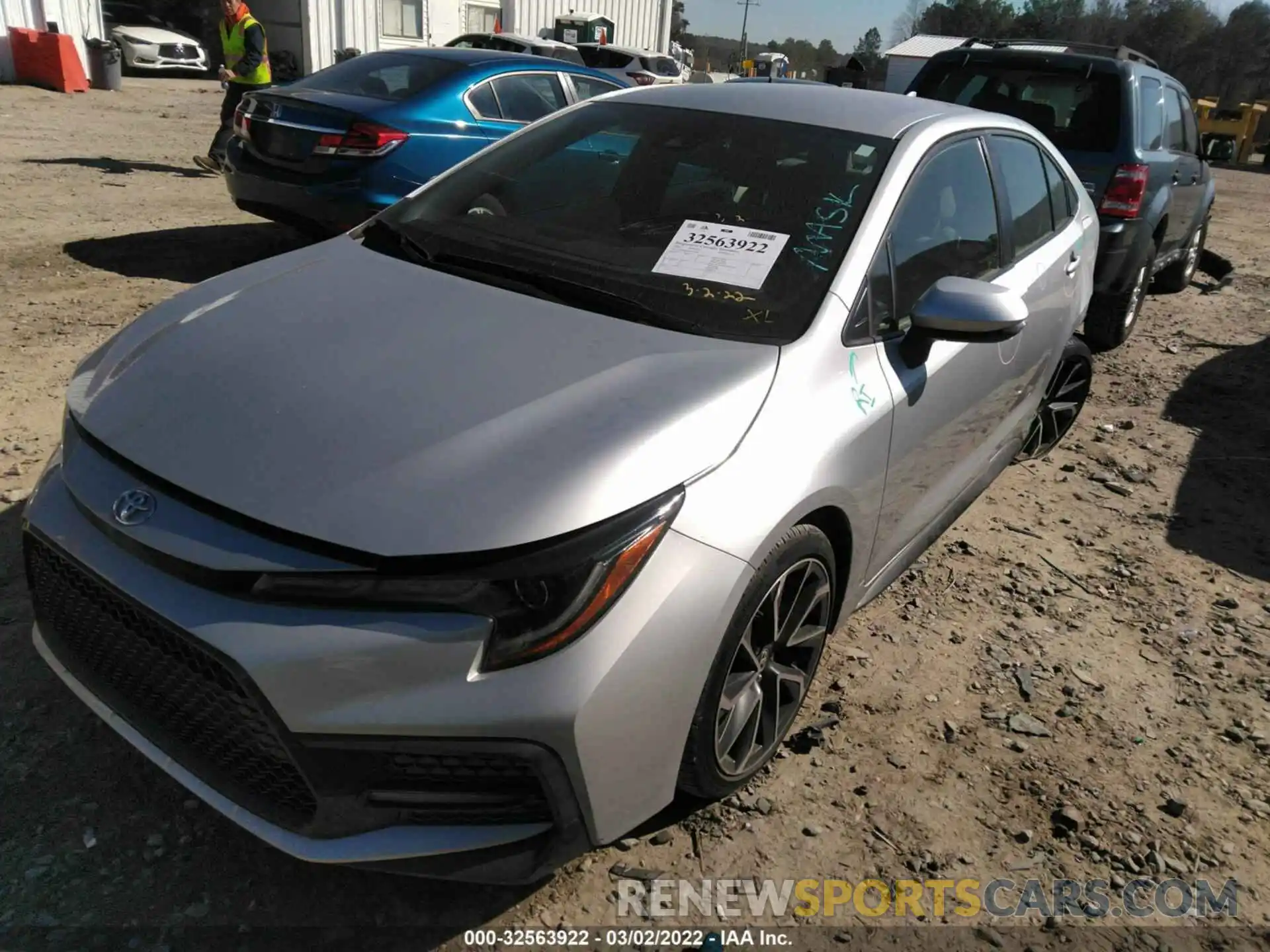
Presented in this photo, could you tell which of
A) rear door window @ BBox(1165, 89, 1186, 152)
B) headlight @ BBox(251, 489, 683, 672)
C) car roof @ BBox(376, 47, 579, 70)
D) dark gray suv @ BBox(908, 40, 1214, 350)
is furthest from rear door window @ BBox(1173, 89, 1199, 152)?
headlight @ BBox(251, 489, 683, 672)

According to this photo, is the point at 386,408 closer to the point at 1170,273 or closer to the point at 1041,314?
the point at 1041,314

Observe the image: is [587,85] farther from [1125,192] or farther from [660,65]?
[660,65]

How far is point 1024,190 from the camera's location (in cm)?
373

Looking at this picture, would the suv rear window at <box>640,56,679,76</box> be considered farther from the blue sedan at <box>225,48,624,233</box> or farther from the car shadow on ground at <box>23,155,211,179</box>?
the blue sedan at <box>225,48,624,233</box>

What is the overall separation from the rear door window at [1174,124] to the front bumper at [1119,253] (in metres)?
1.05

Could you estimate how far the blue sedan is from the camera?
19.6 ft

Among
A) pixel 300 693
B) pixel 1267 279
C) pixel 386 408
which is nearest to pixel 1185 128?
pixel 1267 279

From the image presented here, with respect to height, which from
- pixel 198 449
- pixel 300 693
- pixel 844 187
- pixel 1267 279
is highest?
pixel 844 187

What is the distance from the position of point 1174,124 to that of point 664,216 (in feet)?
19.7

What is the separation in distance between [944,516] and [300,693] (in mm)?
2301

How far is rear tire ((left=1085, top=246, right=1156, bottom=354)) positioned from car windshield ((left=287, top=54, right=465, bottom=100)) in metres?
4.62

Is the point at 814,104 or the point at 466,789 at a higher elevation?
the point at 814,104

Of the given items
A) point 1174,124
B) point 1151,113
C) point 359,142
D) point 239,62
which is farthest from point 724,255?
point 239,62

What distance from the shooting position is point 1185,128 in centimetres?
751
